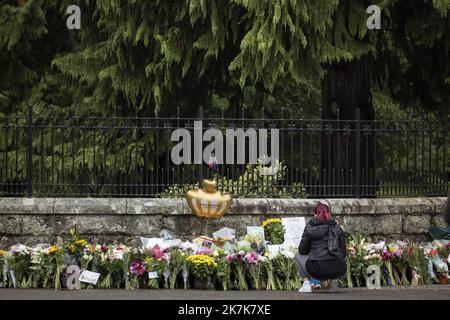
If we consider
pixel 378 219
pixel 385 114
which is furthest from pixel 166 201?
pixel 385 114

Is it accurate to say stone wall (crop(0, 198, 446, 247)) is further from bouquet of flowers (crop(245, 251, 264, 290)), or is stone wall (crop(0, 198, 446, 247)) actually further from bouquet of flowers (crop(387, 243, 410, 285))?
bouquet of flowers (crop(245, 251, 264, 290))

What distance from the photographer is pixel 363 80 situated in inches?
707

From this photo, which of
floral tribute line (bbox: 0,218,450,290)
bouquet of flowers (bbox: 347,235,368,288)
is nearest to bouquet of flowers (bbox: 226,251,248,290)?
floral tribute line (bbox: 0,218,450,290)

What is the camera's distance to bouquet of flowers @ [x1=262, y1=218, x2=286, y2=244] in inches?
542

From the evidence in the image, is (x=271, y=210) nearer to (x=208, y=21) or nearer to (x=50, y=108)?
(x=208, y=21)

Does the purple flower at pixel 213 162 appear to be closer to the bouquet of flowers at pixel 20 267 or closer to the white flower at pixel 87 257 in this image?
the white flower at pixel 87 257

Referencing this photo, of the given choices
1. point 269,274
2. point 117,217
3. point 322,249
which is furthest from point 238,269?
point 117,217

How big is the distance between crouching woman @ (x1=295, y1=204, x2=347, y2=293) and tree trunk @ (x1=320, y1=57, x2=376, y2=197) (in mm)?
2243

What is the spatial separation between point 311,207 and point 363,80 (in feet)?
13.9

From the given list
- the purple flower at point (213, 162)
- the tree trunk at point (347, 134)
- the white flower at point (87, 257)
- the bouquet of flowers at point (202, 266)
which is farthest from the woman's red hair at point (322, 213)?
the white flower at point (87, 257)

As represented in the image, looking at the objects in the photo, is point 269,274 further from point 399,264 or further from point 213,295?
point 399,264

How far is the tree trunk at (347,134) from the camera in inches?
587

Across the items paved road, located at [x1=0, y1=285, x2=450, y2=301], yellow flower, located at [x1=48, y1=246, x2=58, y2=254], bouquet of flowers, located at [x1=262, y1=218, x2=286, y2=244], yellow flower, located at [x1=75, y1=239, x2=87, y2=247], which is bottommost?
paved road, located at [x1=0, y1=285, x2=450, y2=301]

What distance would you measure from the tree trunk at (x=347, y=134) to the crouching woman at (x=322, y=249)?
2.24m
